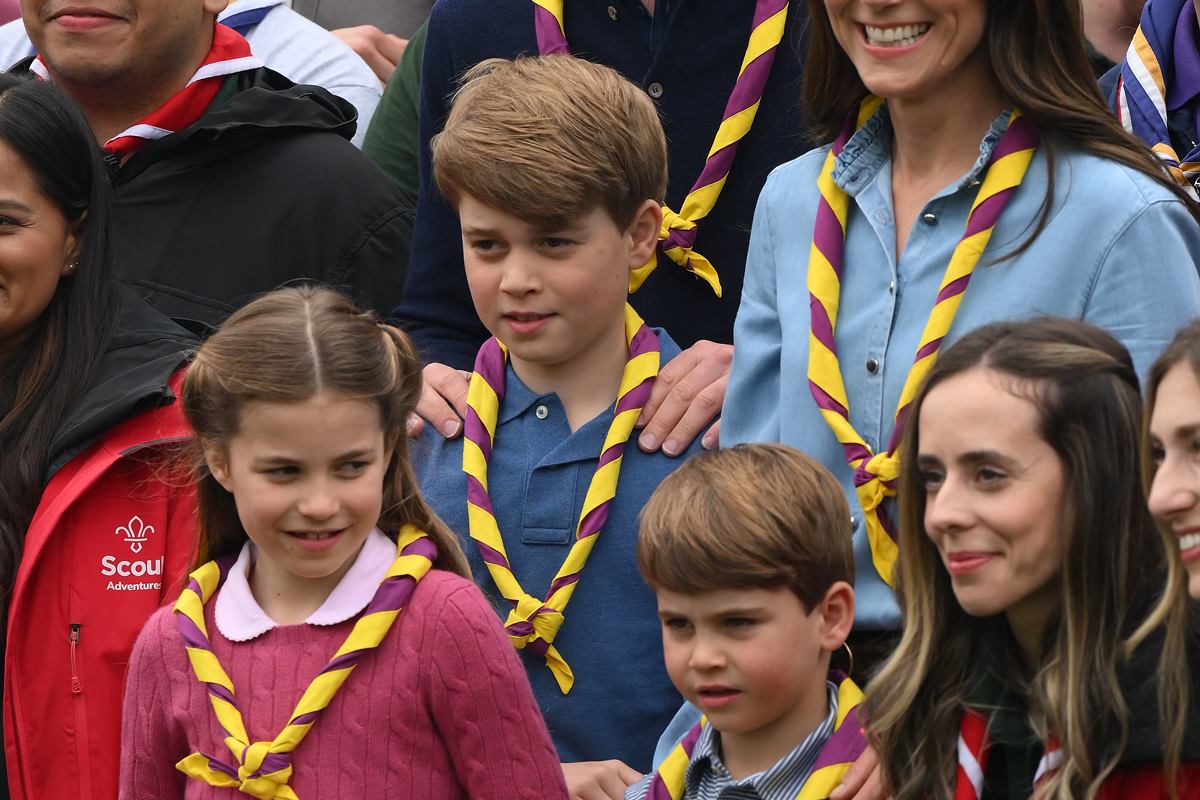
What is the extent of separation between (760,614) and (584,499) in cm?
71

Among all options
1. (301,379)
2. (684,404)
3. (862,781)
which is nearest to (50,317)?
(301,379)

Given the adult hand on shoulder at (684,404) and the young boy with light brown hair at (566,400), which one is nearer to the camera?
the young boy with light brown hair at (566,400)

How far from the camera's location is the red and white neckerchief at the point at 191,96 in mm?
5031

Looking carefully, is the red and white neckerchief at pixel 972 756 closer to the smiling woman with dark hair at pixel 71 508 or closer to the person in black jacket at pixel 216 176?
the smiling woman with dark hair at pixel 71 508

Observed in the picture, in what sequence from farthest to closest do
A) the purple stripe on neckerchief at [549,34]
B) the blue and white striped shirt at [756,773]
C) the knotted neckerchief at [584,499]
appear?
the purple stripe on neckerchief at [549,34] < the knotted neckerchief at [584,499] < the blue and white striped shirt at [756,773]

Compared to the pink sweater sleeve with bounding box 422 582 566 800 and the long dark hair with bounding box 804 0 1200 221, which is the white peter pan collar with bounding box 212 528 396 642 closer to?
the pink sweater sleeve with bounding box 422 582 566 800

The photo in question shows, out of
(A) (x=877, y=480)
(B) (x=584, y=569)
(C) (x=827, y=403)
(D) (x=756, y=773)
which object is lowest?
(D) (x=756, y=773)

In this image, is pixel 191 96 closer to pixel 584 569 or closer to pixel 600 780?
pixel 584 569

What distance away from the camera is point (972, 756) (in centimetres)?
314

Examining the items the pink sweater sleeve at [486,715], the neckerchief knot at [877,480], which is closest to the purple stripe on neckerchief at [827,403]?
the neckerchief knot at [877,480]

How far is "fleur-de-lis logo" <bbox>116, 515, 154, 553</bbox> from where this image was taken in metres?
4.22

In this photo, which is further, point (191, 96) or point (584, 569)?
point (191, 96)

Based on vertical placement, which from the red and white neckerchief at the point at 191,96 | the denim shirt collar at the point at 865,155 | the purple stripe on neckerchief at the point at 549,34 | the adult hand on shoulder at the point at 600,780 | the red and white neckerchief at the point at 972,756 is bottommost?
the adult hand on shoulder at the point at 600,780

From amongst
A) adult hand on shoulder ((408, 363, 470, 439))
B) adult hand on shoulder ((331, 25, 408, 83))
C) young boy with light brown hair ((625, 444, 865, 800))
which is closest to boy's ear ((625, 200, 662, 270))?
adult hand on shoulder ((408, 363, 470, 439))
